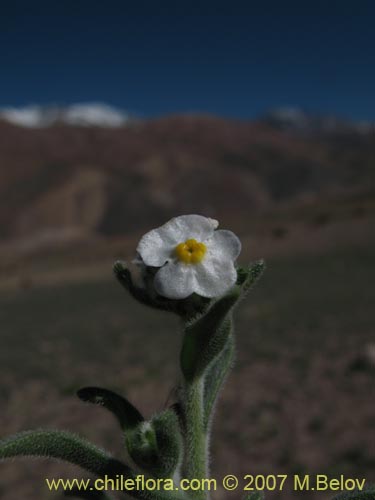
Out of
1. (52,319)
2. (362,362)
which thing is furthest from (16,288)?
(362,362)

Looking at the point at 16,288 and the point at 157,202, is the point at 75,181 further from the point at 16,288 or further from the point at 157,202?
the point at 16,288

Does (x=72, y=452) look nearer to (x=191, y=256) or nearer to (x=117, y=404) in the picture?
(x=117, y=404)

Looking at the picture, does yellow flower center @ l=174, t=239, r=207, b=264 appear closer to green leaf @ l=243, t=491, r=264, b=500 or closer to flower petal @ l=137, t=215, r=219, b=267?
flower petal @ l=137, t=215, r=219, b=267

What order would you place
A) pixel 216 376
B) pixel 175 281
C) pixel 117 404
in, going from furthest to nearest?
1. pixel 216 376
2. pixel 117 404
3. pixel 175 281

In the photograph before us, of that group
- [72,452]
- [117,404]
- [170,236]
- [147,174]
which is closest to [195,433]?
[117,404]

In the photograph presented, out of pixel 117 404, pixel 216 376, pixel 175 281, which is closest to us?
pixel 175 281

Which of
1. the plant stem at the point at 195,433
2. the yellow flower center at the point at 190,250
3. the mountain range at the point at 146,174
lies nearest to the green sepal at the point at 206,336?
the plant stem at the point at 195,433

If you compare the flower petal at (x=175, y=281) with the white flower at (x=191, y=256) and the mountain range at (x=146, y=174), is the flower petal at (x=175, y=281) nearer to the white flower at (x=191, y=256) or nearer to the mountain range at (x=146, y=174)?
the white flower at (x=191, y=256)
